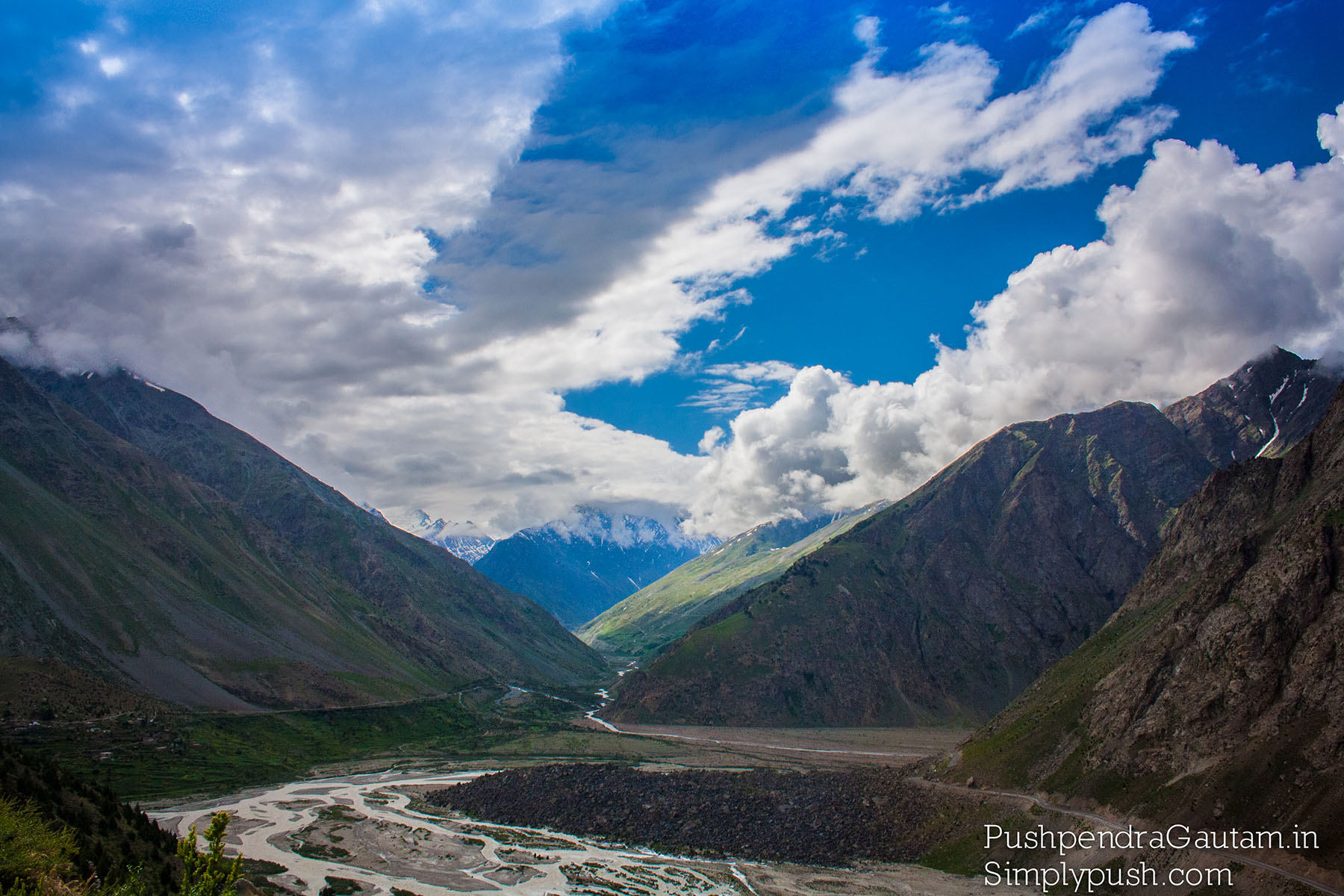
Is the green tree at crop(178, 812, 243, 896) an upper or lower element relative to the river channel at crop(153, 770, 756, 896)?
upper

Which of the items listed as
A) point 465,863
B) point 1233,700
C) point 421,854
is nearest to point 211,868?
point 465,863

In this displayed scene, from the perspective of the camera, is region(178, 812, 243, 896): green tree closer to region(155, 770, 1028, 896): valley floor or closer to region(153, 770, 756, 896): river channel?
region(155, 770, 1028, 896): valley floor

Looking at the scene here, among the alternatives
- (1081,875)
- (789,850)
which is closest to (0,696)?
(789,850)

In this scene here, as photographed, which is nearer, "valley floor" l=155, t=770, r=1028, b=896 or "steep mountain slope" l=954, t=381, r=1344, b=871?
"steep mountain slope" l=954, t=381, r=1344, b=871

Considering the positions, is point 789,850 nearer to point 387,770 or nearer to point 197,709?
point 387,770

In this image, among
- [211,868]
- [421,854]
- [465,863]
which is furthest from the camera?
[421,854]

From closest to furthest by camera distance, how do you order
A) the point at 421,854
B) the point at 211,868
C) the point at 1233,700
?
the point at 211,868, the point at 1233,700, the point at 421,854

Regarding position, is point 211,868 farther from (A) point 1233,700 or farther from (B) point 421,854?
(A) point 1233,700

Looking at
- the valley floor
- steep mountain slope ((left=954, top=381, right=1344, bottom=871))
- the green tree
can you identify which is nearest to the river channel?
the valley floor

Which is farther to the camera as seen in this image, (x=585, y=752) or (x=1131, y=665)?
(x=585, y=752)
